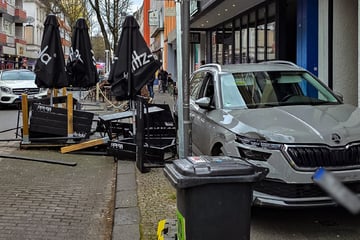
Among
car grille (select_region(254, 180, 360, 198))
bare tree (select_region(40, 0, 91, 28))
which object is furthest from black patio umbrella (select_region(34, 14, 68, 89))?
bare tree (select_region(40, 0, 91, 28))

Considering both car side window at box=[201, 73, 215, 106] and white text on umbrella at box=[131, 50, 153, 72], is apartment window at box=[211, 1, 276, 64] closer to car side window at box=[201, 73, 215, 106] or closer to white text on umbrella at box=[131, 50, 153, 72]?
white text on umbrella at box=[131, 50, 153, 72]

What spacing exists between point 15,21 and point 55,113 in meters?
52.3

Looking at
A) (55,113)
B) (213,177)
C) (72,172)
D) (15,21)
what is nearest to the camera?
(213,177)

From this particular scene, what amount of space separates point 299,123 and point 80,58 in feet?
22.7

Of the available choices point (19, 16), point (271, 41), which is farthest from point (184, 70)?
point (19, 16)

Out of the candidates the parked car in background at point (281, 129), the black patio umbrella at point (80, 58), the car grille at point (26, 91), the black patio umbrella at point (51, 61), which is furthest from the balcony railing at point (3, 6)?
the parked car in background at point (281, 129)

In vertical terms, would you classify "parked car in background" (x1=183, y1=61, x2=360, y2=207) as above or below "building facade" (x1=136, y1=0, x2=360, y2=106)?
below

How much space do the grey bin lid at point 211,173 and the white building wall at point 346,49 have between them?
8.54m

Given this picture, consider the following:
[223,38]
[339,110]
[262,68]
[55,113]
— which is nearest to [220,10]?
[223,38]

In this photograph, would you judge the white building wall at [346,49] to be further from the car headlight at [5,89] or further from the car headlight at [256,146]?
the car headlight at [5,89]

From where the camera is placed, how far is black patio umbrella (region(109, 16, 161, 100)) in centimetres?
849

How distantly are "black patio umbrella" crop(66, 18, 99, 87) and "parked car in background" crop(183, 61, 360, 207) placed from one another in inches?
181

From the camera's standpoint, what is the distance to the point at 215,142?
19.8 feet

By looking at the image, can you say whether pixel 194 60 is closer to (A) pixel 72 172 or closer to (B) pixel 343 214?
(A) pixel 72 172
